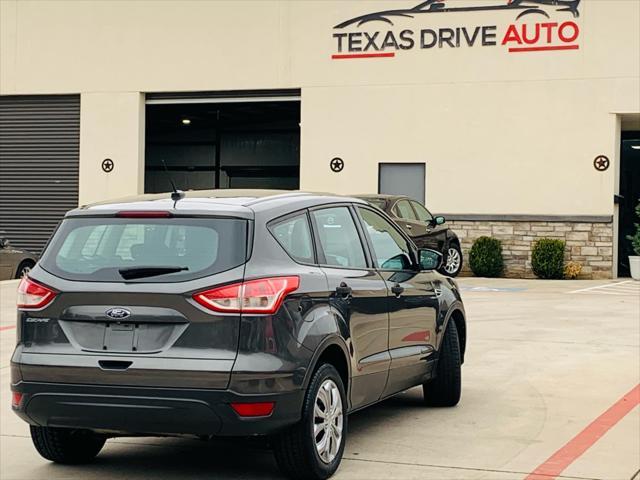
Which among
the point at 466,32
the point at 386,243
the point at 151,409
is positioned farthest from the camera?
the point at 466,32

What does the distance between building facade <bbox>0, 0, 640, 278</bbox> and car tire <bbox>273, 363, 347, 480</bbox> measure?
763 inches

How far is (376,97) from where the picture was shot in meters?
26.2

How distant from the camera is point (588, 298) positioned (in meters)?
19.0

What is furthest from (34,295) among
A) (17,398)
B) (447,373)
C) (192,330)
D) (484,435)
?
(447,373)

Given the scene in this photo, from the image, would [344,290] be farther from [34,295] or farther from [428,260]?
[34,295]

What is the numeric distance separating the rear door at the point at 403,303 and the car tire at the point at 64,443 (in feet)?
6.48

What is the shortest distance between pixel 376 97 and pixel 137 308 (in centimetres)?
2087

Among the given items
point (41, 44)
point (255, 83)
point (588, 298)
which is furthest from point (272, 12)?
point (588, 298)

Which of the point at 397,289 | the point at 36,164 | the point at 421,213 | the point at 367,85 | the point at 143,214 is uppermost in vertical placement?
the point at 367,85

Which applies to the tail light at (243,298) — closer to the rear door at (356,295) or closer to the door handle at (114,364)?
the door handle at (114,364)

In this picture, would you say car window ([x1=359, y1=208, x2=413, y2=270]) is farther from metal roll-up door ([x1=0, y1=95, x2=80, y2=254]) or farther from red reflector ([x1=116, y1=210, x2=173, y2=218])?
metal roll-up door ([x1=0, y1=95, x2=80, y2=254])

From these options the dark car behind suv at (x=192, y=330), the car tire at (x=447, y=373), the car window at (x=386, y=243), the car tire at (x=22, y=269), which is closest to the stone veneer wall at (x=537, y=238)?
the car tire at (x=22, y=269)

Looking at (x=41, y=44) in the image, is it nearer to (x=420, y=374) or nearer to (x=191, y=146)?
(x=191, y=146)

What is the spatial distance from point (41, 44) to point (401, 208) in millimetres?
12456
